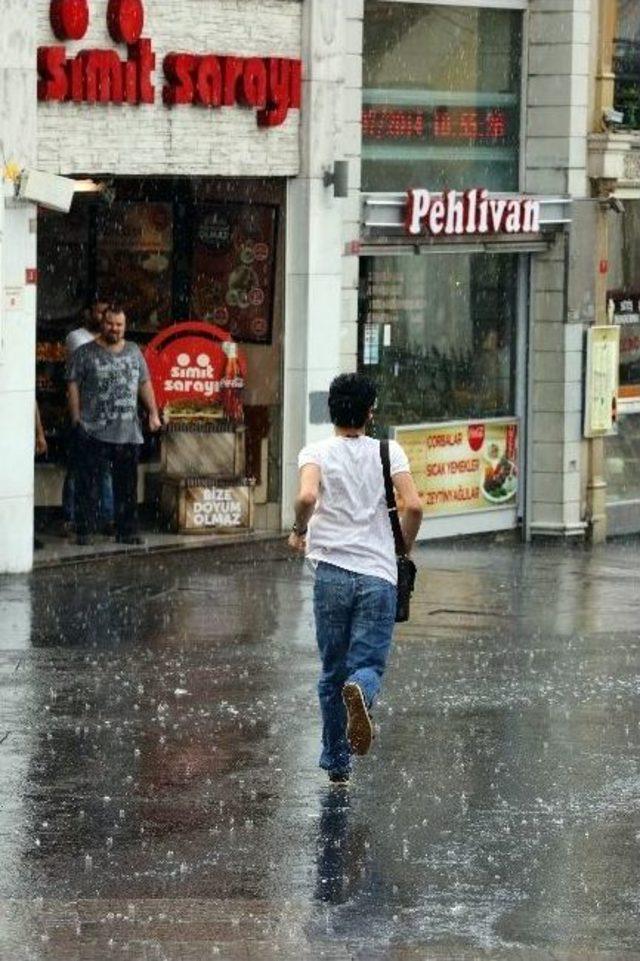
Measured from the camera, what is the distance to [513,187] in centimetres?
2327

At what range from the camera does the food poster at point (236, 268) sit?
20.8 m

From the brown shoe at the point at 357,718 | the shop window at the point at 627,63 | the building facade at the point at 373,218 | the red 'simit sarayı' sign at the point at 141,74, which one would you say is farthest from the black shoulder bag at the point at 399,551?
the shop window at the point at 627,63

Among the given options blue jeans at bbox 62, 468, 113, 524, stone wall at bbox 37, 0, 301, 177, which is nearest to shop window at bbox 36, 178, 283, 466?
stone wall at bbox 37, 0, 301, 177

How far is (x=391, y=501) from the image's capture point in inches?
425

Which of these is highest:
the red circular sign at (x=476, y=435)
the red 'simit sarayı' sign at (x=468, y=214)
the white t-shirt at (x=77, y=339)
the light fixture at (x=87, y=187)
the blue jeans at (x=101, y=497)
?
the light fixture at (x=87, y=187)

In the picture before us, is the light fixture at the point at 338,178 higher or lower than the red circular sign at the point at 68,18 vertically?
lower

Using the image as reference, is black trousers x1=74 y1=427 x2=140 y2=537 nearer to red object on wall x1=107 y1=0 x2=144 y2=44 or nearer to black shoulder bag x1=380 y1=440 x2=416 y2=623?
red object on wall x1=107 y1=0 x2=144 y2=44

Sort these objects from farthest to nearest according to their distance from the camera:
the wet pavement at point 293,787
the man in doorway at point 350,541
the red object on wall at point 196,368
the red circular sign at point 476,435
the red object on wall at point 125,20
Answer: the red circular sign at point 476,435
the red object on wall at point 196,368
the red object on wall at point 125,20
the man in doorway at point 350,541
the wet pavement at point 293,787

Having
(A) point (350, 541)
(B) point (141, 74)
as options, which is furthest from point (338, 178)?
(A) point (350, 541)

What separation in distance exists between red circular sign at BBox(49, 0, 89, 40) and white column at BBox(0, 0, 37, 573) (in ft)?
0.74

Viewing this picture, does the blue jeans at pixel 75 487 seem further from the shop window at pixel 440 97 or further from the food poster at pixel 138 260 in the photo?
the shop window at pixel 440 97

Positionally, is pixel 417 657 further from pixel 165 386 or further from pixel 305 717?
pixel 165 386

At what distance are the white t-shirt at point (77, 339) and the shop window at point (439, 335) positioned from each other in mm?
2991

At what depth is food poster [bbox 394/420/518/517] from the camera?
22422mm
